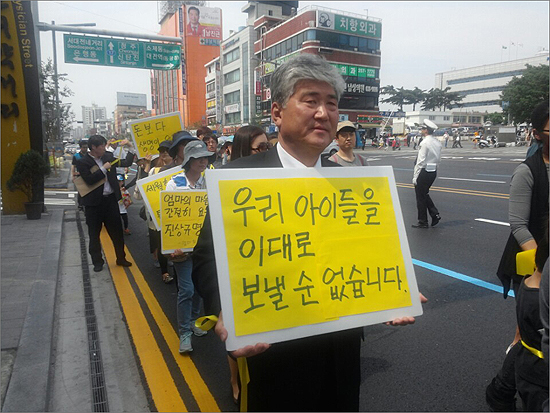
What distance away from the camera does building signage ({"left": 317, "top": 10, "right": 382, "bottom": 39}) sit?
53.6 metres

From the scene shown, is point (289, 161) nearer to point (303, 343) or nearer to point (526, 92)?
point (303, 343)

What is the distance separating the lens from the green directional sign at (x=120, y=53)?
45.4ft

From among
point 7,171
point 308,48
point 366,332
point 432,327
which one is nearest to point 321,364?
point 366,332

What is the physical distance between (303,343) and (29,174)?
940cm

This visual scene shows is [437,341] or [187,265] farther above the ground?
[187,265]

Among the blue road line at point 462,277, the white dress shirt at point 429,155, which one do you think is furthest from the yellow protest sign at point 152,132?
the white dress shirt at point 429,155

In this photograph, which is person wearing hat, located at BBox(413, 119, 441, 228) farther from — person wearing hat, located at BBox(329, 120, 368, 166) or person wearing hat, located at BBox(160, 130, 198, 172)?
person wearing hat, located at BBox(160, 130, 198, 172)

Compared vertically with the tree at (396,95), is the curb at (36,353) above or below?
below

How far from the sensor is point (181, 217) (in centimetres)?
387

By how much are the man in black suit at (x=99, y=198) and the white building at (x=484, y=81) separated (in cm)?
9729

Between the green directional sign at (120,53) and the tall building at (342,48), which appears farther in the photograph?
the tall building at (342,48)

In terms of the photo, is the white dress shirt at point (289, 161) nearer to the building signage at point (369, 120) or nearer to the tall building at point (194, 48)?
the building signage at point (369, 120)

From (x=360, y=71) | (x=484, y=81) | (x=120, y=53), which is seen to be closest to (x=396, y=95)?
(x=484, y=81)

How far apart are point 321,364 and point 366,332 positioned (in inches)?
90.4
